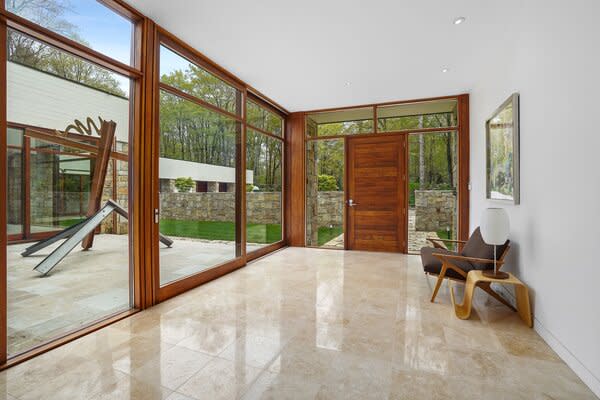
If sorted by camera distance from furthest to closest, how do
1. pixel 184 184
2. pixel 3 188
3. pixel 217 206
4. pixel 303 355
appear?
pixel 217 206 < pixel 184 184 < pixel 303 355 < pixel 3 188

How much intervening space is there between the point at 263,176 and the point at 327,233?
1.96 meters

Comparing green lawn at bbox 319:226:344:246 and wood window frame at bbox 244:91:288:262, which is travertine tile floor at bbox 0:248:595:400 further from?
green lawn at bbox 319:226:344:246

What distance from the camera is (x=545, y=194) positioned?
2.51m

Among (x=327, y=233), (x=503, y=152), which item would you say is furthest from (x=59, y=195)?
(x=327, y=233)

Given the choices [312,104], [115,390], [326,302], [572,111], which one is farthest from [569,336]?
[312,104]

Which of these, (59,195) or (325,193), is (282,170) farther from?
(59,195)

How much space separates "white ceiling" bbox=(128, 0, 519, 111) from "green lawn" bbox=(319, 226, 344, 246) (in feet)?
9.71

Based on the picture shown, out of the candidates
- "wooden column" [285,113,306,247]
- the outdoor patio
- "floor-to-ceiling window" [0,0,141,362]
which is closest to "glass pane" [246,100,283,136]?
"wooden column" [285,113,306,247]

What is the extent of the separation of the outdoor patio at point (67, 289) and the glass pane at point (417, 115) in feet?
15.3

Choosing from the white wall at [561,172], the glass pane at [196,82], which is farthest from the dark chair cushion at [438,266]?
the glass pane at [196,82]

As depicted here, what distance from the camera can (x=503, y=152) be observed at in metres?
3.48

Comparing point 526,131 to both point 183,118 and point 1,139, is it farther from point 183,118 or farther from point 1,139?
point 1,139

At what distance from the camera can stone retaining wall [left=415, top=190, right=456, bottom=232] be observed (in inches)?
222

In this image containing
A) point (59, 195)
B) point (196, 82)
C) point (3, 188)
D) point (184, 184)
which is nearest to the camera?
point (3, 188)
